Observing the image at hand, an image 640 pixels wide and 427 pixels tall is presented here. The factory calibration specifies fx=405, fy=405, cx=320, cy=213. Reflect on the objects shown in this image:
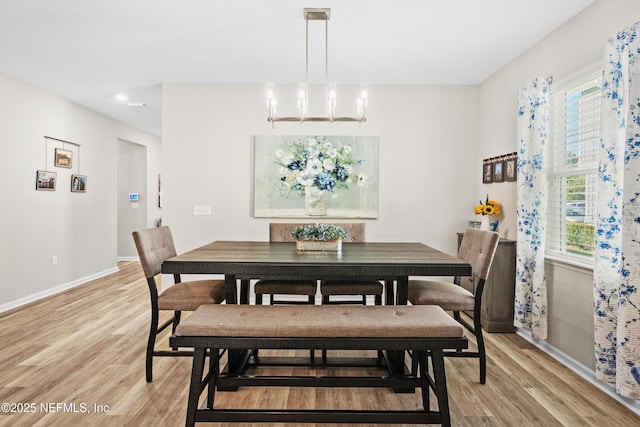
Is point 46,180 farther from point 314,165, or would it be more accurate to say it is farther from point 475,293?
point 475,293

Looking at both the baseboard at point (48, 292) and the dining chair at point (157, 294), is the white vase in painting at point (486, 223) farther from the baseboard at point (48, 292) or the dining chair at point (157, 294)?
the baseboard at point (48, 292)

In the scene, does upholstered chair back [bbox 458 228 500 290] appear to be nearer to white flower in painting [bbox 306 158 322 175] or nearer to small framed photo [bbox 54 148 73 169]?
white flower in painting [bbox 306 158 322 175]

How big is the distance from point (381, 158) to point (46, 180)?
4.15m

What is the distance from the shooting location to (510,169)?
3939 millimetres

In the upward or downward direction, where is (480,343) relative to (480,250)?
downward

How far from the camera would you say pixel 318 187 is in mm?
2779

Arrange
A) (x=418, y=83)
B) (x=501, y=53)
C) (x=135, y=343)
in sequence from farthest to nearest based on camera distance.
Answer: (x=418, y=83), (x=501, y=53), (x=135, y=343)

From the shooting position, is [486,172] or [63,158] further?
[63,158]

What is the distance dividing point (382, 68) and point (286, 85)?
3.98 ft

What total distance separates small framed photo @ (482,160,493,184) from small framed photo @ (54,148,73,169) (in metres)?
5.31

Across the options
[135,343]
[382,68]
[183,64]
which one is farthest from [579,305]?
[183,64]

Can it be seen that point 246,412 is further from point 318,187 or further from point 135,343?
point 135,343

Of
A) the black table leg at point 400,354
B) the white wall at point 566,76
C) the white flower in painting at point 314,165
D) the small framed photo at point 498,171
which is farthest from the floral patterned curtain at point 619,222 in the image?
the white flower in painting at point 314,165

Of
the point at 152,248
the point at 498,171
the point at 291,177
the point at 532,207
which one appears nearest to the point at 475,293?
the point at 532,207
